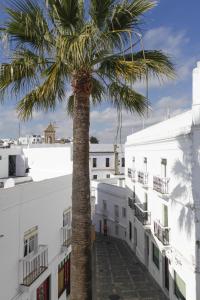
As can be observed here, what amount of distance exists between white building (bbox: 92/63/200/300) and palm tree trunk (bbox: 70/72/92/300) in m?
7.71

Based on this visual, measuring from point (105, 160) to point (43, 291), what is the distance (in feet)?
112

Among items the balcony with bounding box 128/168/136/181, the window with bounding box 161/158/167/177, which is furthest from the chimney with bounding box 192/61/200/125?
the balcony with bounding box 128/168/136/181

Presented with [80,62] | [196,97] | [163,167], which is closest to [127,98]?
[80,62]

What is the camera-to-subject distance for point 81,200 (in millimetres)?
6562

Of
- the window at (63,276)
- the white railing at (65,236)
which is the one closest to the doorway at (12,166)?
the window at (63,276)

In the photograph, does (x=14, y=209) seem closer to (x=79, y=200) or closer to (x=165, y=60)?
(x=79, y=200)

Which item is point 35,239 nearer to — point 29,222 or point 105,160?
point 29,222

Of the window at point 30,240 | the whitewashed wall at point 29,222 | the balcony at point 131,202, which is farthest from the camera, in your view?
the balcony at point 131,202

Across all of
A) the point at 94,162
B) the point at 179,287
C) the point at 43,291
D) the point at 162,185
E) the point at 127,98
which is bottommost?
the point at 179,287

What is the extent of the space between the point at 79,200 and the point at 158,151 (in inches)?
481

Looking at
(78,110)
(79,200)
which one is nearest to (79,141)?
(78,110)

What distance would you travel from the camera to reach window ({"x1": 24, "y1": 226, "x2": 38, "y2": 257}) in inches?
386

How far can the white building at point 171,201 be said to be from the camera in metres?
13.0

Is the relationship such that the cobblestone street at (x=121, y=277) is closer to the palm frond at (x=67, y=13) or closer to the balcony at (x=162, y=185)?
the balcony at (x=162, y=185)
